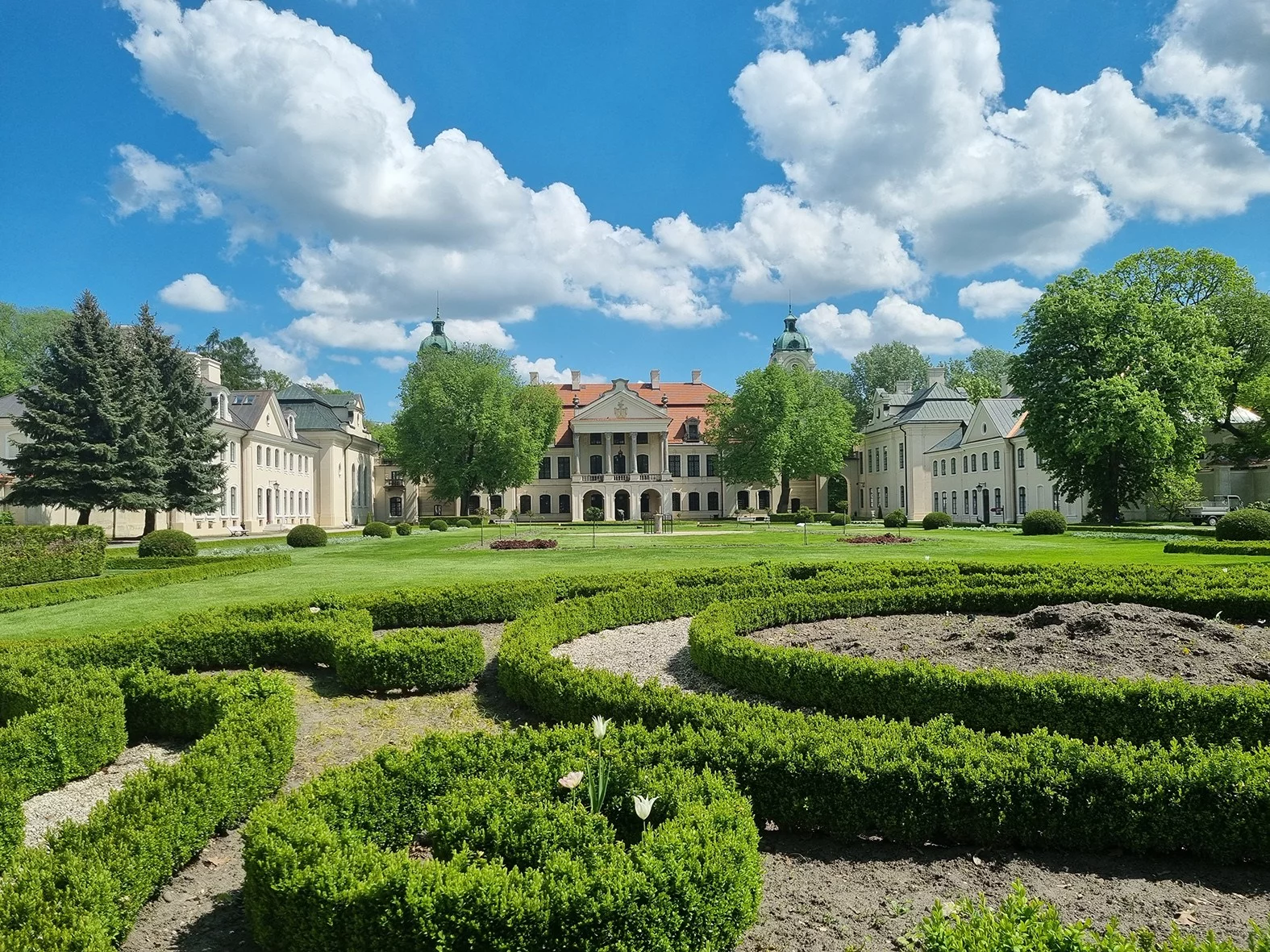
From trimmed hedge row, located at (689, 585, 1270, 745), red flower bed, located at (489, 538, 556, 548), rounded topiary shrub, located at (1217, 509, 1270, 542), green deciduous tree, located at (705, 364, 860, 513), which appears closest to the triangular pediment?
green deciduous tree, located at (705, 364, 860, 513)

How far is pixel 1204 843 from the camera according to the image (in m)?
4.54

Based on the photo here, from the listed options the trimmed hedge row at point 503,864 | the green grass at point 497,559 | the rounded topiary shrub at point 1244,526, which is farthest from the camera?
the rounded topiary shrub at point 1244,526

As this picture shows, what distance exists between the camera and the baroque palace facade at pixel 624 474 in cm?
6347

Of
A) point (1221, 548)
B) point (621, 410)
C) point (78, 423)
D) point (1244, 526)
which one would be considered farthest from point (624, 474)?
point (1221, 548)

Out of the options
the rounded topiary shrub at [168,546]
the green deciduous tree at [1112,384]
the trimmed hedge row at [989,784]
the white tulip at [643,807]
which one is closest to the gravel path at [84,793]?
the white tulip at [643,807]

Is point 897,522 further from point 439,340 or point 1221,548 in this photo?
point 439,340

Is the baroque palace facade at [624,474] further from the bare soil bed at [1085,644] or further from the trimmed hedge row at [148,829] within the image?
the trimmed hedge row at [148,829]

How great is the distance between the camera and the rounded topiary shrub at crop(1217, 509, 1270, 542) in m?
24.9

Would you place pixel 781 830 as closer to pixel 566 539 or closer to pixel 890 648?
pixel 890 648

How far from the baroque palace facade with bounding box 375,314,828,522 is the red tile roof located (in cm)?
10

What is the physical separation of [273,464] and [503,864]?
50.3 meters

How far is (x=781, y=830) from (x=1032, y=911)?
7.20ft

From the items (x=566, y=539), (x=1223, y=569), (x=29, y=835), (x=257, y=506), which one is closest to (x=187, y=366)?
(x=257, y=506)

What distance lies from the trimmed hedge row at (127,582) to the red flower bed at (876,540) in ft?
60.6
